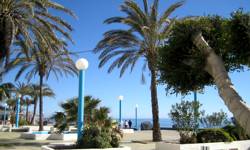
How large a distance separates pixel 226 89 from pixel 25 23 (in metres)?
13.1

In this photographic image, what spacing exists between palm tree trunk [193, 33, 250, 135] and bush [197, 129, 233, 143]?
17.8ft

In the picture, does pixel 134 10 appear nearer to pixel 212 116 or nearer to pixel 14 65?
pixel 212 116

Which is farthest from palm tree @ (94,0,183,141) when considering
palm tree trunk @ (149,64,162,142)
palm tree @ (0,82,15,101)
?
palm tree @ (0,82,15,101)

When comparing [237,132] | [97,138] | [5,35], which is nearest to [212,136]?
[237,132]

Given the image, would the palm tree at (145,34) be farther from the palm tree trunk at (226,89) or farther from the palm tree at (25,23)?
the palm tree trunk at (226,89)

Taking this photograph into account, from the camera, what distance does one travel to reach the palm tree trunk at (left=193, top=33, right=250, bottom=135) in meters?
7.94

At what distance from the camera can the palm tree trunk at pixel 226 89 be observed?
7938 millimetres

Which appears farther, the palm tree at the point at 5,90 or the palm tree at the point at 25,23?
the palm tree at the point at 5,90

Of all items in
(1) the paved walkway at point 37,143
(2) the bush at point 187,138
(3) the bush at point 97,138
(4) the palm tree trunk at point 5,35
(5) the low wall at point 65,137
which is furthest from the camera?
(5) the low wall at point 65,137

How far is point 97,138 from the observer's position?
12.3 m

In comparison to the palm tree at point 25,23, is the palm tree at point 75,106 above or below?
below

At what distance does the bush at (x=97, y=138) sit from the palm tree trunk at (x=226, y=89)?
4.85 meters

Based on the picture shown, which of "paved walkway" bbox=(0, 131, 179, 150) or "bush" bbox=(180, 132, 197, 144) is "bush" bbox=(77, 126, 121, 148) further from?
"paved walkway" bbox=(0, 131, 179, 150)

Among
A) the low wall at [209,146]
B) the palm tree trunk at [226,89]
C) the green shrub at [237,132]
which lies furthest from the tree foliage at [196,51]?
the green shrub at [237,132]
